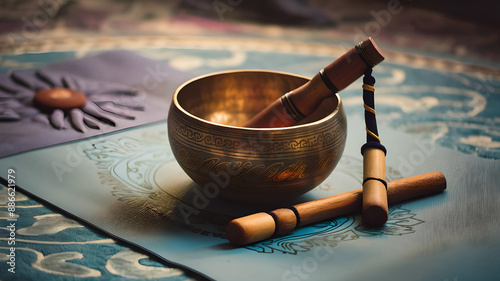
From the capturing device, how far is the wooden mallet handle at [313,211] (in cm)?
103

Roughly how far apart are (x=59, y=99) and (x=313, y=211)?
0.93 metres

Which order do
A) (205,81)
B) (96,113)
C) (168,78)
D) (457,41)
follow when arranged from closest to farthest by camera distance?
(205,81) → (96,113) → (168,78) → (457,41)

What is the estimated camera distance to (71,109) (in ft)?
5.47

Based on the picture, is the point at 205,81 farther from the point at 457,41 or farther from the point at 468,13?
the point at 468,13

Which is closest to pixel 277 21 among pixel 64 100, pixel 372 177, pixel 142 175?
pixel 64 100

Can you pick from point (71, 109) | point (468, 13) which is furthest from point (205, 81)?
point (468, 13)

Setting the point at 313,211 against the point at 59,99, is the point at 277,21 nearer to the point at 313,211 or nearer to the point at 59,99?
the point at 59,99

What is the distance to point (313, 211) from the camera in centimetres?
110

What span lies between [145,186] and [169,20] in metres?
1.74

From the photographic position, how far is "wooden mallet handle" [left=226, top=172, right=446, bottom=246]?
103 centimetres

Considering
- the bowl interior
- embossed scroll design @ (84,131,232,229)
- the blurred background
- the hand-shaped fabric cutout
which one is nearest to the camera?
embossed scroll design @ (84,131,232,229)

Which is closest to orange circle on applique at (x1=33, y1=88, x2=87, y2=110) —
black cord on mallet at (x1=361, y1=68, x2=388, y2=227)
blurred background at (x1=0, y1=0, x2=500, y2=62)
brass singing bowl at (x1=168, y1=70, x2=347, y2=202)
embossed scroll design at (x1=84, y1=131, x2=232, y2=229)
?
embossed scroll design at (x1=84, y1=131, x2=232, y2=229)

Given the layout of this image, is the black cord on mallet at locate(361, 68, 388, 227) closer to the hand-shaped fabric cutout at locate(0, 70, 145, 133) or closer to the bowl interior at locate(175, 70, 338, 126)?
the bowl interior at locate(175, 70, 338, 126)

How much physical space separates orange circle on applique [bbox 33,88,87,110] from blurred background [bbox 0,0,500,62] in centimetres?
75
